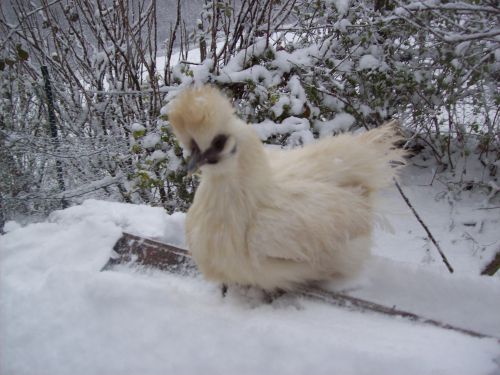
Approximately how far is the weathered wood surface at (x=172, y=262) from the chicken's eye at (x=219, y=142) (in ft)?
1.86

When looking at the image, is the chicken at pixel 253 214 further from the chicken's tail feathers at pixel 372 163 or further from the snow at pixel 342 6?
the snow at pixel 342 6

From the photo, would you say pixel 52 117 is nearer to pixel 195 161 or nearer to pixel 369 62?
pixel 195 161

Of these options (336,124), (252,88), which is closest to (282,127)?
(252,88)

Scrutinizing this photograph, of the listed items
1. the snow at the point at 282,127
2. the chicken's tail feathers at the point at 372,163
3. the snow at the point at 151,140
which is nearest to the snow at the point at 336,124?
the snow at the point at 282,127

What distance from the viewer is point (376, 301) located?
1.35 meters

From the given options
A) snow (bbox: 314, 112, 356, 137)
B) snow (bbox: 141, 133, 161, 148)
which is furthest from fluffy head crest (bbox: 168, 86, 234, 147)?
snow (bbox: 314, 112, 356, 137)

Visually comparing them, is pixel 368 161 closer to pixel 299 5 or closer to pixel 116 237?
pixel 116 237

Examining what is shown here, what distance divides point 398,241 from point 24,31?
3516mm

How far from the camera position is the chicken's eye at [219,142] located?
1207 mm

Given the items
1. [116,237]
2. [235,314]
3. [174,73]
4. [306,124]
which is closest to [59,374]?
[235,314]

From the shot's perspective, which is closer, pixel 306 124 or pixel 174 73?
pixel 306 124

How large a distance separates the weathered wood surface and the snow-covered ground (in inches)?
1.5

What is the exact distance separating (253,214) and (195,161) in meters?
0.31

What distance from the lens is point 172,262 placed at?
1.56 meters
